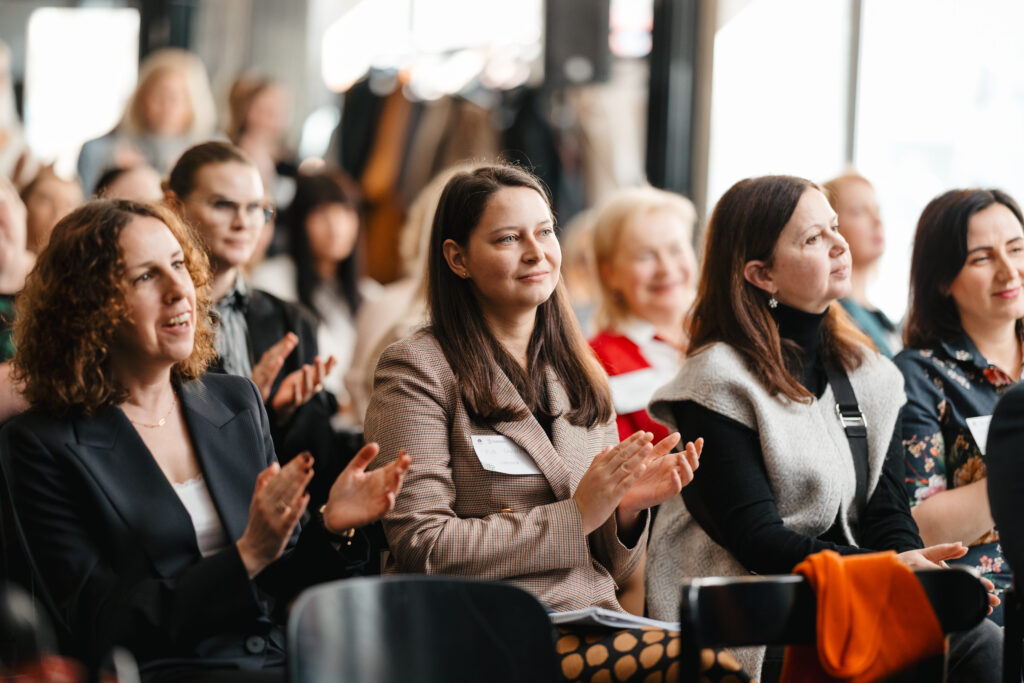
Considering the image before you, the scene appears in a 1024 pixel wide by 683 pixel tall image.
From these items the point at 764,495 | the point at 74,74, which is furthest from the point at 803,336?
the point at 74,74

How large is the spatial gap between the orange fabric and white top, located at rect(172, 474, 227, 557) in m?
1.10

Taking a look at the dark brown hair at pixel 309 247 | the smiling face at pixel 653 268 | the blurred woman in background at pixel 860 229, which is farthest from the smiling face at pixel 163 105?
the blurred woman in background at pixel 860 229

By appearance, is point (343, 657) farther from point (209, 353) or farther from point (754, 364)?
point (754, 364)

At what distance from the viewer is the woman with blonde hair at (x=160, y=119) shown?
5.77 meters

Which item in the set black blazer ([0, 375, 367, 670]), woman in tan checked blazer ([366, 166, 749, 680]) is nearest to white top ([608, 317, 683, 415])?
woman in tan checked blazer ([366, 166, 749, 680])

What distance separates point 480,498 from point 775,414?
0.72 meters

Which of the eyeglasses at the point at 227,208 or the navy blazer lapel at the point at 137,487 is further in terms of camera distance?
the eyeglasses at the point at 227,208

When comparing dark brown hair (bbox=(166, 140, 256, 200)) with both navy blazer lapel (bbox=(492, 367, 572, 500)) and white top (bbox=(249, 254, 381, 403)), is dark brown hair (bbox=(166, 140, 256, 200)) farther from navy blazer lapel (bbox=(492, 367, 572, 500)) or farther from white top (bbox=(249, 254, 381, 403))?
white top (bbox=(249, 254, 381, 403))

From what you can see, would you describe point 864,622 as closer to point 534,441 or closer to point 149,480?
point 534,441

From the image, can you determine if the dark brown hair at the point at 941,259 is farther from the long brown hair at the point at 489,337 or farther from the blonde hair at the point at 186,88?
the blonde hair at the point at 186,88

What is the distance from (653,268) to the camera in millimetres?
3688

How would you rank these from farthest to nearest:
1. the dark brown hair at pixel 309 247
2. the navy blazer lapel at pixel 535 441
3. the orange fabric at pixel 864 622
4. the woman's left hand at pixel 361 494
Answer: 1. the dark brown hair at pixel 309 247
2. the navy blazer lapel at pixel 535 441
3. the woman's left hand at pixel 361 494
4. the orange fabric at pixel 864 622

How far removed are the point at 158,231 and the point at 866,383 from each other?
1.66 m

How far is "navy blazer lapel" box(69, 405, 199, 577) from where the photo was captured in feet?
6.73
